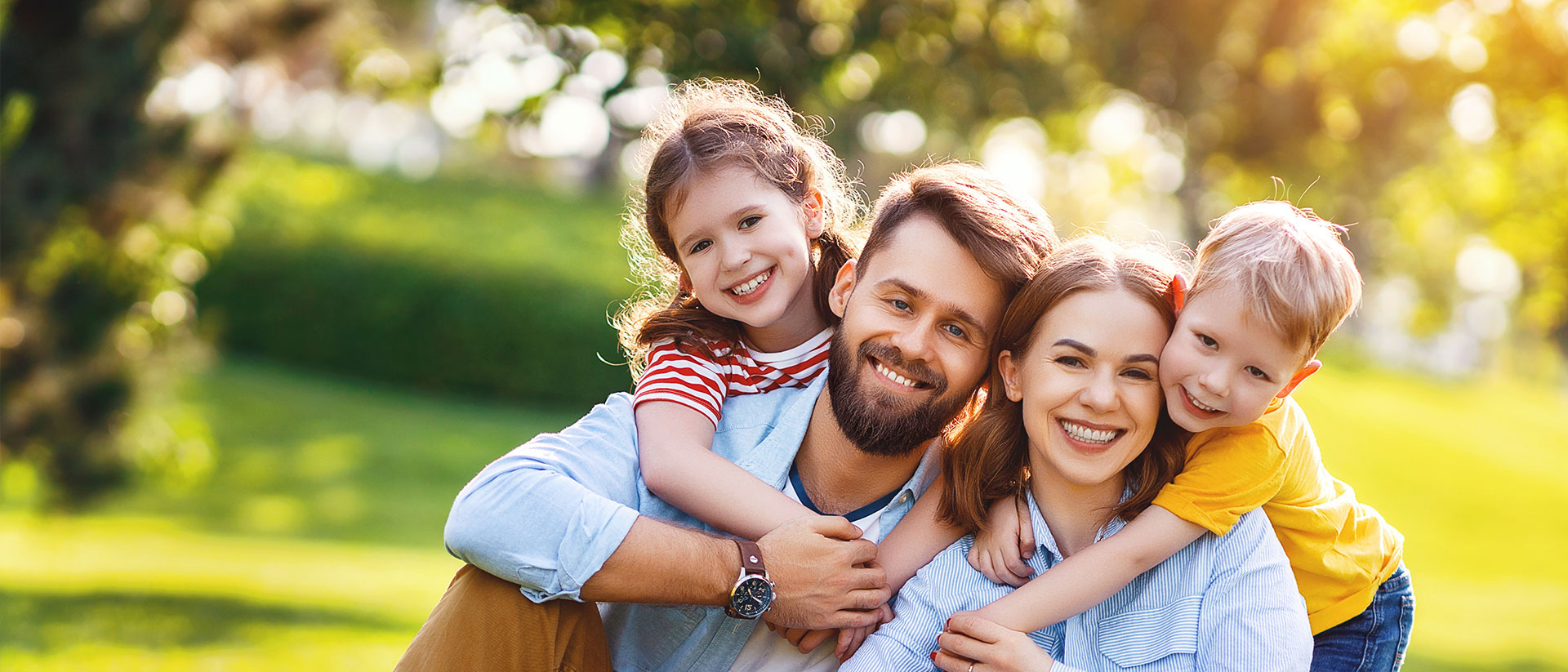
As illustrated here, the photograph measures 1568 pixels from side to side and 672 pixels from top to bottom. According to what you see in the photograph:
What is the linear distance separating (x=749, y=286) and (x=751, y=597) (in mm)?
881

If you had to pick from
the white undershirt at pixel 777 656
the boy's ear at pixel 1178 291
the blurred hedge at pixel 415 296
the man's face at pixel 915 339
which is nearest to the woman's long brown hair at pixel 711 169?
the man's face at pixel 915 339

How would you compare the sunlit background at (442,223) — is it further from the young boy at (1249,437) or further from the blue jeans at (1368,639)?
the blue jeans at (1368,639)

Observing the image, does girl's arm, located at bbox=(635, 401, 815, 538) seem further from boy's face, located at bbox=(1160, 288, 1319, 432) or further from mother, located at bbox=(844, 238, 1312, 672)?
boy's face, located at bbox=(1160, 288, 1319, 432)

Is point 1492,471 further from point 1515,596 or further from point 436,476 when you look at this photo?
point 436,476

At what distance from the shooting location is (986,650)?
103 inches

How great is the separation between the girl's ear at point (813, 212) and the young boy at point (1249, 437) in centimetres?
99

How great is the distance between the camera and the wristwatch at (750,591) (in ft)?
8.85

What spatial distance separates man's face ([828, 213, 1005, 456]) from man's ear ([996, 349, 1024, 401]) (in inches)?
2.4

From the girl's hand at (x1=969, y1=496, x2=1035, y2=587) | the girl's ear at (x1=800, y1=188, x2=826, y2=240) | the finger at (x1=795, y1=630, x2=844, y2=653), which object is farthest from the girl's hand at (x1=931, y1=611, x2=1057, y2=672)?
the girl's ear at (x1=800, y1=188, x2=826, y2=240)

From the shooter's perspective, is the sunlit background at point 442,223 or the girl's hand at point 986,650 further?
the sunlit background at point 442,223

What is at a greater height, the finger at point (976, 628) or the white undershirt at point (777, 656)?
the finger at point (976, 628)

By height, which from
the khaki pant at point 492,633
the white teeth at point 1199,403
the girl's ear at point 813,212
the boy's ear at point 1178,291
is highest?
the girl's ear at point 813,212

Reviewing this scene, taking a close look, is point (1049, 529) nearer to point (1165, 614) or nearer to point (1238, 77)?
point (1165, 614)

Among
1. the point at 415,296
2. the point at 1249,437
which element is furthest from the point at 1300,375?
the point at 415,296
